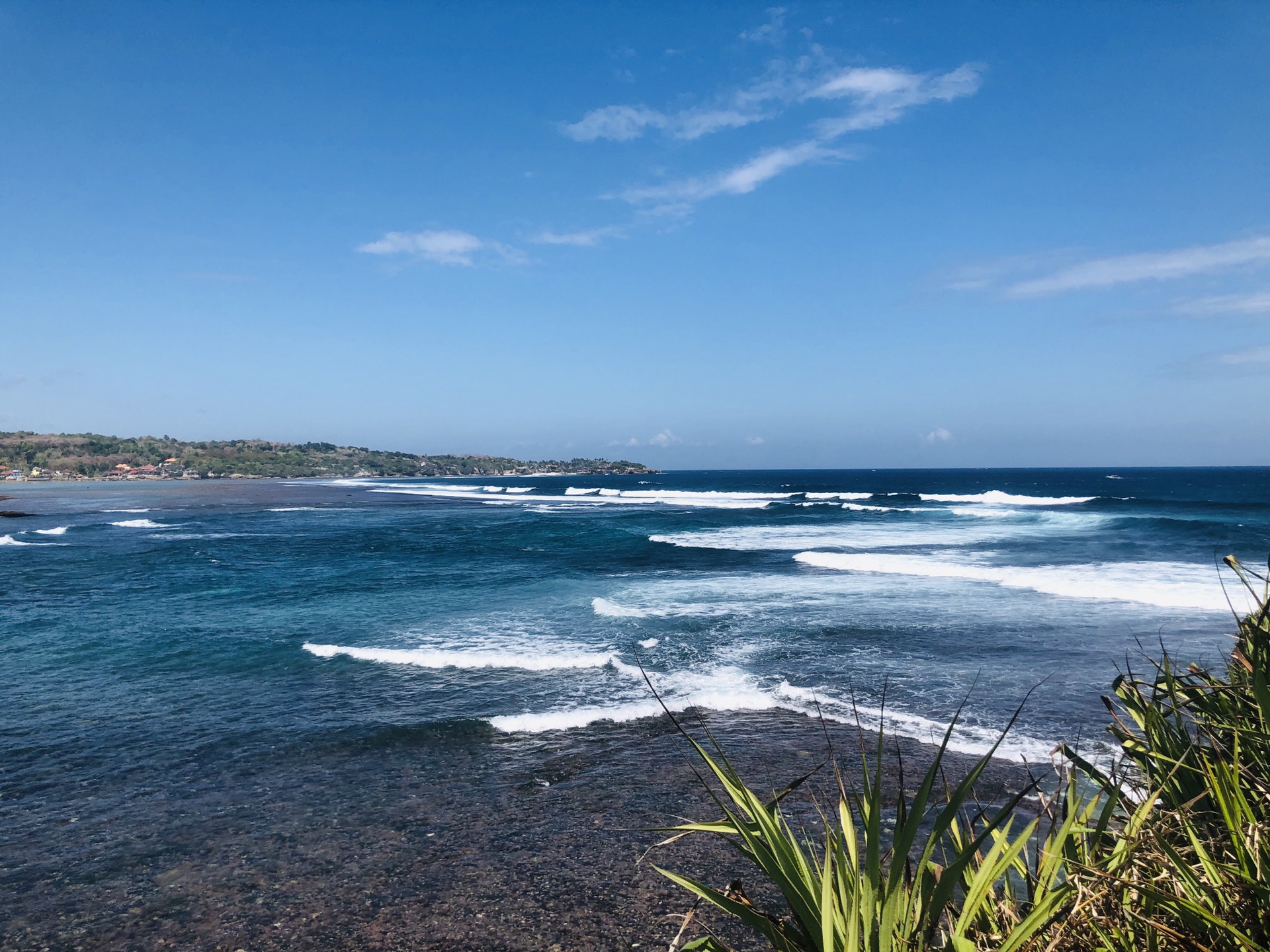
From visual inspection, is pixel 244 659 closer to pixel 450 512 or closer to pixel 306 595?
pixel 306 595

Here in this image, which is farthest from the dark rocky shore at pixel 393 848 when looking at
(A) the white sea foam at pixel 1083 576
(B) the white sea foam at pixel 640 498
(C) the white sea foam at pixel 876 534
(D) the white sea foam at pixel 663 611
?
(B) the white sea foam at pixel 640 498

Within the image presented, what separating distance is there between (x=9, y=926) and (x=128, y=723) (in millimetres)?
4806

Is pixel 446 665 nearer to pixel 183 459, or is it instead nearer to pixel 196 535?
pixel 196 535

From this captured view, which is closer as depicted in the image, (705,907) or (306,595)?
(705,907)

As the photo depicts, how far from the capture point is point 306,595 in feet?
61.6

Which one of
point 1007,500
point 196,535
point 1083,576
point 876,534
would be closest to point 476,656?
point 1083,576

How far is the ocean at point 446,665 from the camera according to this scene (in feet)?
21.6

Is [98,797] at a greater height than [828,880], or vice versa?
[828,880]

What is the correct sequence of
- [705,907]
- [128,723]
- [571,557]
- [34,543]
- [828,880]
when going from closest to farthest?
[828,880] < [705,907] < [128,723] < [571,557] < [34,543]

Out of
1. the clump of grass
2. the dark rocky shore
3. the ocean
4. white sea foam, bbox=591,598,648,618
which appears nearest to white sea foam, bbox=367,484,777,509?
the ocean

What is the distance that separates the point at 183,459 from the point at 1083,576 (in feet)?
523

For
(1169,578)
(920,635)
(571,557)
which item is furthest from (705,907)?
(571,557)

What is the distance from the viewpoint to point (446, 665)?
1194 centimetres

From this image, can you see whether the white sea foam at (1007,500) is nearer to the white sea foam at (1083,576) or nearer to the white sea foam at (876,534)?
the white sea foam at (876,534)
